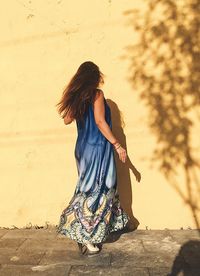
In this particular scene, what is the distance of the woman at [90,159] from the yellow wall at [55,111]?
0.75 meters

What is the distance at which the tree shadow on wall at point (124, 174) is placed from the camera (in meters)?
4.91

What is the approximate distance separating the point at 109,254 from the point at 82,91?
169 centimetres

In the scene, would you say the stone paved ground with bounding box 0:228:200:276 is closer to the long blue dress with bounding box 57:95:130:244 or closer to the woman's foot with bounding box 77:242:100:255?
the woman's foot with bounding box 77:242:100:255

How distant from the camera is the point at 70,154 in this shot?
4.98m

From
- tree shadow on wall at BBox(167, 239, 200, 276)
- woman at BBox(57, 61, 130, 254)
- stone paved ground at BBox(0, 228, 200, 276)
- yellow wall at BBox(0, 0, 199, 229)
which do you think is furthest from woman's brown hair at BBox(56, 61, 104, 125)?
tree shadow on wall at BBox(167, 239, 200, 276)

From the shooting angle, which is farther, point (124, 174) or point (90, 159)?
point (124, 174)

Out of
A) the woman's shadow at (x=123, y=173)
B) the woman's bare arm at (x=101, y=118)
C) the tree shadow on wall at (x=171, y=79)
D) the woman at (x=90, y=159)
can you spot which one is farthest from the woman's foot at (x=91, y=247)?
the tree shadow on wall at (x=171, y=79)

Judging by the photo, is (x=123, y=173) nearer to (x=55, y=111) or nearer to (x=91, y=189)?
(x=91, y=189)

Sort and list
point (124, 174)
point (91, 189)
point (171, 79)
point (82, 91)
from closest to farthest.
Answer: point (82, 91), point (91, 189), point (171, 79), point (124, 174)

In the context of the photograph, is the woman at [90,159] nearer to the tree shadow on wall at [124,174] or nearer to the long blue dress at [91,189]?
the long blue dress at [91,189]

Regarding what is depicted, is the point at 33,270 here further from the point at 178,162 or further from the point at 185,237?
the point at 178,162

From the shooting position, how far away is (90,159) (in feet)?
13.5

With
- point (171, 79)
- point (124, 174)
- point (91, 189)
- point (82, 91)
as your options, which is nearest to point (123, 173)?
point (124, 174)

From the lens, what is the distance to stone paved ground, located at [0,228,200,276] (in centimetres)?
374
